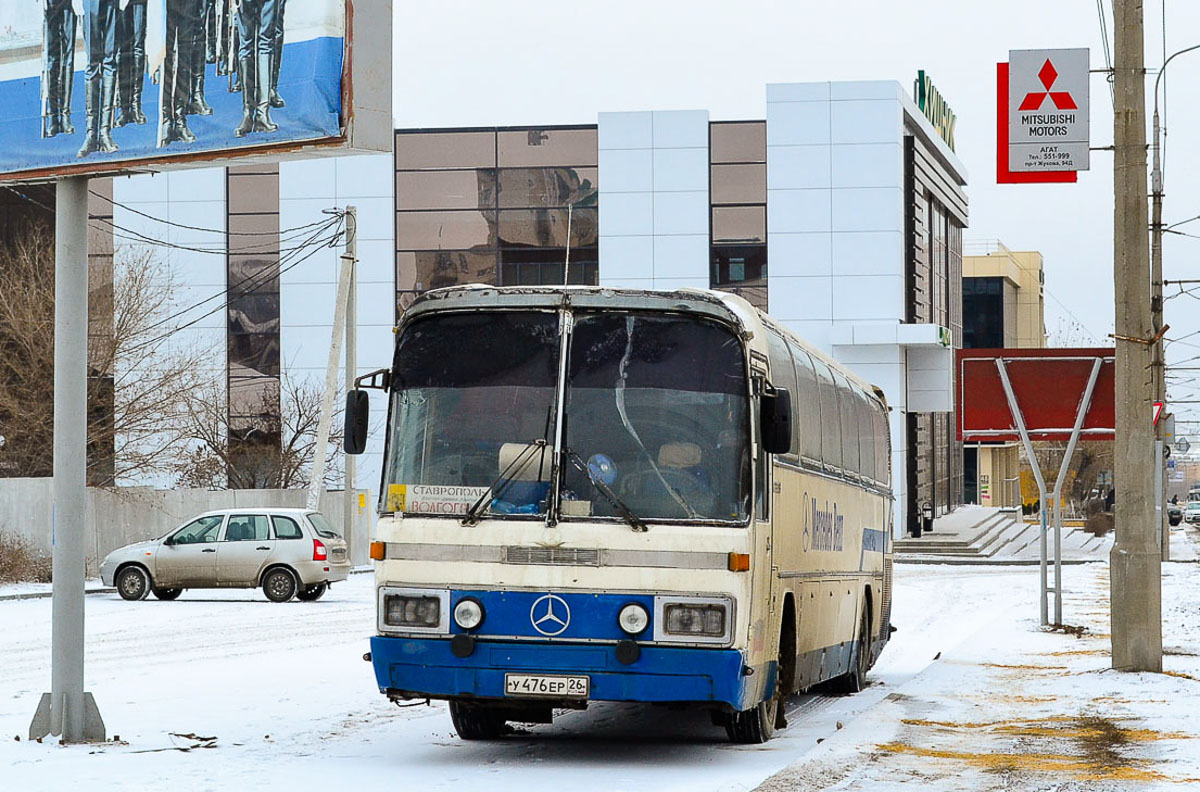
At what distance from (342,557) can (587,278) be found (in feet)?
90.3

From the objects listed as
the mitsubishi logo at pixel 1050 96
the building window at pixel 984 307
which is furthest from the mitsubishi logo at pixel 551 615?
the building window at pixel 984 307

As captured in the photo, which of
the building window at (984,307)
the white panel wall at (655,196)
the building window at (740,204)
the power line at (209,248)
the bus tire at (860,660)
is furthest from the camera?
the building window at (984,307)

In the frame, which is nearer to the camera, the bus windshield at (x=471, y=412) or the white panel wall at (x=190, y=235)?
the bus windshield at (x=471, y=412)

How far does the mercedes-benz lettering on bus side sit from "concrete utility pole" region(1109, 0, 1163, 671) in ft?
17.1

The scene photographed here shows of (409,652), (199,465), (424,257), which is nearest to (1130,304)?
(409,652)

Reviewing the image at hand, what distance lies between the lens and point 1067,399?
21.0m

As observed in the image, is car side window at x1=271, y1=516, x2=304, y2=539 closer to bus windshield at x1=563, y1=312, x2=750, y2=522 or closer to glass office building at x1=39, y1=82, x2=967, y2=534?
bus windshield at x1=563, y1=312, x2=750, y2=522

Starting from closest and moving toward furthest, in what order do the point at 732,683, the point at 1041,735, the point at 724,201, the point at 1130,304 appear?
the point at 732,683
the point at 1041,735
the point at 1130,304
the point at 724,201

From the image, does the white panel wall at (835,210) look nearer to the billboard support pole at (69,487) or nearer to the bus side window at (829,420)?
the bus side window at (829,420)

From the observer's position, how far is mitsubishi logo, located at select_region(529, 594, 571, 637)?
10.8 m

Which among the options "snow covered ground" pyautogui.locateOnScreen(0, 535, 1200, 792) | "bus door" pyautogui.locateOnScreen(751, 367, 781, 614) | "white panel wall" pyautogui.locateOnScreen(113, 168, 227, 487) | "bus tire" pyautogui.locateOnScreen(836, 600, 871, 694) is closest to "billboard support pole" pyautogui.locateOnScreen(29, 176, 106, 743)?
"snow covered ground" pyautogui.locateOnScreen(0, 535, 1200, 792)

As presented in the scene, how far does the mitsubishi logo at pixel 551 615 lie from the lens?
35.6ft

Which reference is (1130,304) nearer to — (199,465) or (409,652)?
(409,652)

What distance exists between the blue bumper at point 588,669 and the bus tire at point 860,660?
591cm
